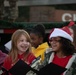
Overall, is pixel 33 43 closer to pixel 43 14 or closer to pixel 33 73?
pixel 33 73

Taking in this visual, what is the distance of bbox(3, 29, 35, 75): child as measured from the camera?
4697 millimetres

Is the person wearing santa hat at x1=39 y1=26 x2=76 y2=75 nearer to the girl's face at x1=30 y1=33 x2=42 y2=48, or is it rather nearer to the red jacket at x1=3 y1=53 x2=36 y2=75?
the red jacket at x1=3 y1=53 x2=36 y2=75

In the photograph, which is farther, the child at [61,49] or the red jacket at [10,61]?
the red jacket at [10,61]

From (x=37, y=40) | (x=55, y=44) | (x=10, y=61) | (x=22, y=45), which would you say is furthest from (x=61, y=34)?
(x=37, y=40)

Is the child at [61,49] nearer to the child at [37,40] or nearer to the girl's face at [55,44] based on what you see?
the girl's face at [55,44]

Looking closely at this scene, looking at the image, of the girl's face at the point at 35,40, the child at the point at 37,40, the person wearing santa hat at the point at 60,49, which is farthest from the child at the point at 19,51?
the girl's face at the point at 35,40

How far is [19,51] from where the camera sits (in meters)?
4.78

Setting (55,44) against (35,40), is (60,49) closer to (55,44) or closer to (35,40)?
(55,44)

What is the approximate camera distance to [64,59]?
4121 millimetres

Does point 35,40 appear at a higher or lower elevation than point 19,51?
lower

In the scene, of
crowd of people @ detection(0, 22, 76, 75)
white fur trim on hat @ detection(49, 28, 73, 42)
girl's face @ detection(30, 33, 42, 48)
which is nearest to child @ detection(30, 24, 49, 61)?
girl's face @ detection(30, 33, 42, 48)

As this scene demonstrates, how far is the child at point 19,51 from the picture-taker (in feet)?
15.4

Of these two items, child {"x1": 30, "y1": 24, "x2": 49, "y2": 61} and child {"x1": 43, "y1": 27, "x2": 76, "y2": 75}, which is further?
child {"x1": 30, "y1": 24, "x2": 49, "y2": 61}

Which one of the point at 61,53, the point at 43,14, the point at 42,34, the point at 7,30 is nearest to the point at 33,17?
the point at 43,14
